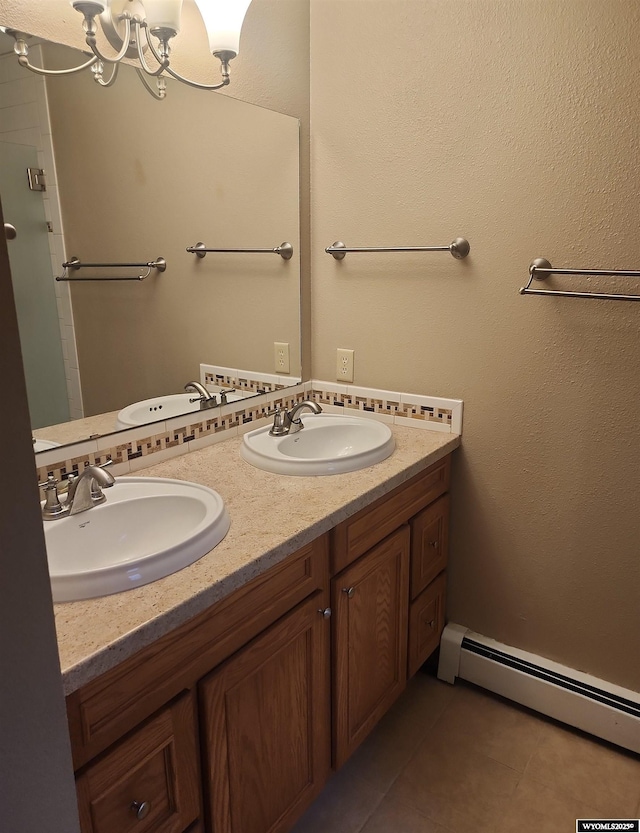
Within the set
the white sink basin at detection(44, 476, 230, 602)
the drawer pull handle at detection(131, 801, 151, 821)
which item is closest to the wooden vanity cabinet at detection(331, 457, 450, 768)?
the white sink basin at detection(44, 476, 230, 602)

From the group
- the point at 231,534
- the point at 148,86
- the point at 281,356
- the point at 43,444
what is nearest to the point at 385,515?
the point at 231,534

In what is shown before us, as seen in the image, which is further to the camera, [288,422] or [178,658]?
[288,422]

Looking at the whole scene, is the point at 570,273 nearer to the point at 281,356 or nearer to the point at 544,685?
the point at 281,356

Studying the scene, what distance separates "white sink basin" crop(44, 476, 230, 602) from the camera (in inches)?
37.9

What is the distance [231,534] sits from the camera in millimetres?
1192

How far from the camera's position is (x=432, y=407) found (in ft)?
6.27

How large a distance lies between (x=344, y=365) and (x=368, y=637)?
0.92 metres

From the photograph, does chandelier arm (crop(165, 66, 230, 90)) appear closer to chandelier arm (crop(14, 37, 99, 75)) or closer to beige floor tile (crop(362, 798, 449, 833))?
chandelier arm (crop(14, 37, 99, 75))

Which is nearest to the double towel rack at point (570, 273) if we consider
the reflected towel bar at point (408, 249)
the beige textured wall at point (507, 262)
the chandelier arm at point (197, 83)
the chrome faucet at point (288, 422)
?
the beige textured wall at point (507, 262)

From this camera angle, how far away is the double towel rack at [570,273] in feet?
4.86

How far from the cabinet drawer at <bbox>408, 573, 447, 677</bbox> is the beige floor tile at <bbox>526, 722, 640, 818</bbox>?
0.41m

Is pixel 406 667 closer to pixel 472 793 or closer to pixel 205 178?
pixel 472 793

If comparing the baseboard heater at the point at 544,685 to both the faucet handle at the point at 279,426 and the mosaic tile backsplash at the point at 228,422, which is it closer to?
the mosaic tile backsplash at the point at 228,422

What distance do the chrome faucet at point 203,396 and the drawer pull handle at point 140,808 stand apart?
103 cm
